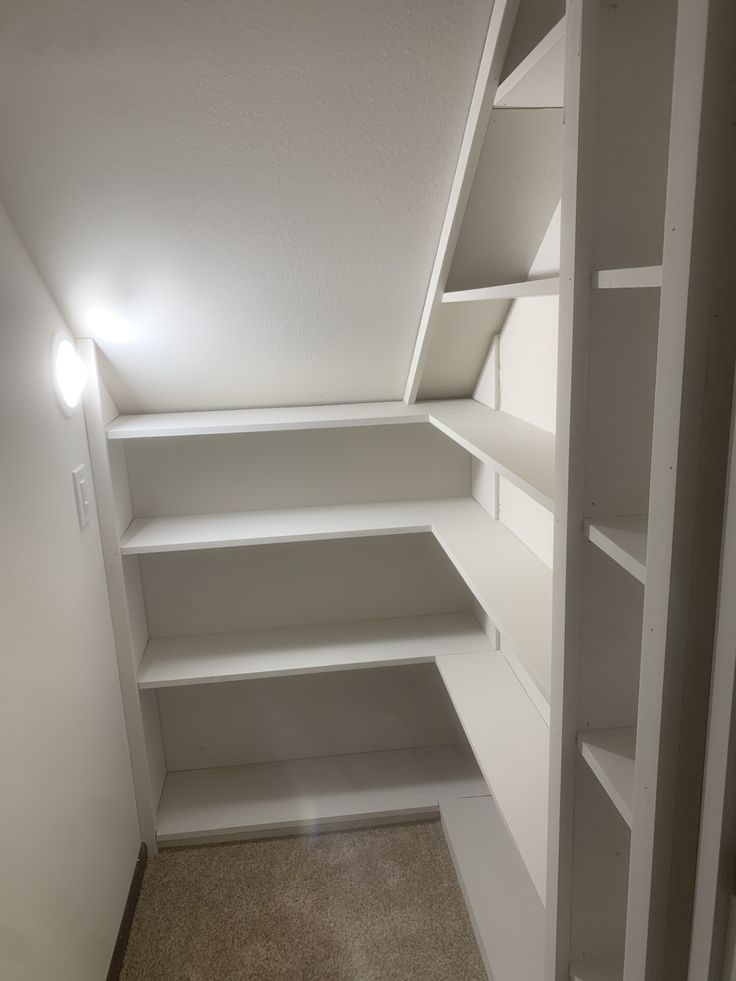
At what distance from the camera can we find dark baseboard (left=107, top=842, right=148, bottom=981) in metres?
1.92

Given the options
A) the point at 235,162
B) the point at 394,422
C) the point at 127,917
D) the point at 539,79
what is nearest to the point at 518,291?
the point at 539,79

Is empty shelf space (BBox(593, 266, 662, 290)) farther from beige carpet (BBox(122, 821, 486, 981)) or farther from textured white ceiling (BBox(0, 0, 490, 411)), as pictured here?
beige carpet (BBox(122, 821, 486, 981))

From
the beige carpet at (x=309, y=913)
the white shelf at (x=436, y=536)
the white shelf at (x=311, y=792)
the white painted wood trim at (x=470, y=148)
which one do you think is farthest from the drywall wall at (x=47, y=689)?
the white painted wood trim at (x=470, y=148)

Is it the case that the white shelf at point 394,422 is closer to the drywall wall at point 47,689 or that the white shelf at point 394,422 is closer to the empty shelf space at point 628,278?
the drywall wall at point 47,689

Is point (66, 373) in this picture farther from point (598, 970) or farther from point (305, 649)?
point (598, 970)

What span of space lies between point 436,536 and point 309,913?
3.86 feet

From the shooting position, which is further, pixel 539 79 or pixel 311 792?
pixel 311 792

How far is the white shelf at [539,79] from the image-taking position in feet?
3.57

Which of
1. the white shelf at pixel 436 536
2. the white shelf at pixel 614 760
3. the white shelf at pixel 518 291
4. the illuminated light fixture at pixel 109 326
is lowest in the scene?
the white shelf at pixel 436 536

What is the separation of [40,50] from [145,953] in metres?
2.19

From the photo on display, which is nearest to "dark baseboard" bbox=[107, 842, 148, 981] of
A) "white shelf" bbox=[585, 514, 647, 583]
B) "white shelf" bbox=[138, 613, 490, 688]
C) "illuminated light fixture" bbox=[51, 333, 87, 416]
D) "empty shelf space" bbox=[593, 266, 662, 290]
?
"white shelf" bbox=[138, 613, 490, 688]

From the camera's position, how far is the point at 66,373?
1853mm

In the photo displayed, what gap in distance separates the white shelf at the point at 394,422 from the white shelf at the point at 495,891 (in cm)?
123

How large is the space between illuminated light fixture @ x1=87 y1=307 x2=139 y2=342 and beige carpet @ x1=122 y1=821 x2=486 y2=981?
5.48 ft
